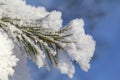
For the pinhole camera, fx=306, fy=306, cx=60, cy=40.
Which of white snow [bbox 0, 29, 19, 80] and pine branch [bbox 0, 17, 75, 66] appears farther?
pine branch [bbox 0, 17, 75, 66]

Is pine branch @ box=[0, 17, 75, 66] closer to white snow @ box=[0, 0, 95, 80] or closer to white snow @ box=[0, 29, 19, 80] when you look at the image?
white snow @ box=[0, 0, 95, 80]

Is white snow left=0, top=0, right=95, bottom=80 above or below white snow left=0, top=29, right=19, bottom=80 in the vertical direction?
above

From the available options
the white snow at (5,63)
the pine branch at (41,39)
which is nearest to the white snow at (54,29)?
the pine branch at (41,39)

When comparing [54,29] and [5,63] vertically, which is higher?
[54,29]

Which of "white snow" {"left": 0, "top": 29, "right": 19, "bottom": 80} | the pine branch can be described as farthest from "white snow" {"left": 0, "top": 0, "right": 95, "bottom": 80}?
"white snow" {"left": 0, "top": 29, "right": 19, "bottom": 80}

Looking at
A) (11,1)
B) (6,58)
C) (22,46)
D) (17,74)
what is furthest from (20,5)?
(6,58)

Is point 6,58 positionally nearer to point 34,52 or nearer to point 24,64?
point 24,64

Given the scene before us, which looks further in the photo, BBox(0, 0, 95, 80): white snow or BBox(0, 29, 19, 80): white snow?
BBox(0, 0, 95, 80): white snow

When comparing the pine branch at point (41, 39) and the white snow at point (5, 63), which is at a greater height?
the pine branch at point (41, 39)

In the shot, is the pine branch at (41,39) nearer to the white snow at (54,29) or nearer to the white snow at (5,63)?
the white snow at (54,29)

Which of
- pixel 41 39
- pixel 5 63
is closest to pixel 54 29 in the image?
pixel 41 39

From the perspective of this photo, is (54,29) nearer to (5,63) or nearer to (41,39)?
(41,39)

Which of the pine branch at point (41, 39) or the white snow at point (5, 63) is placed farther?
the pine branch at point (41, 39)

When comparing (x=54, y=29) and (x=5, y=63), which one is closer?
(x=5, y=63)
